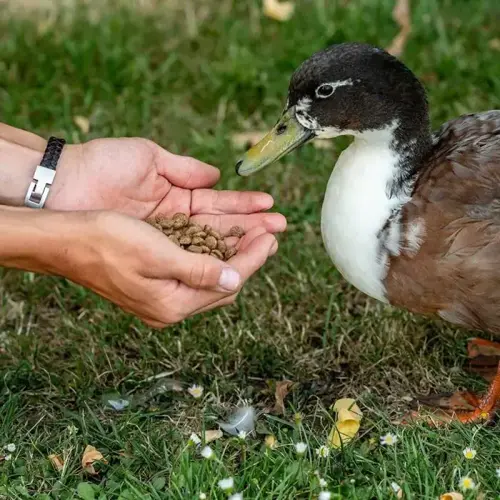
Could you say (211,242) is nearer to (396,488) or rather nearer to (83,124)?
(396,488)

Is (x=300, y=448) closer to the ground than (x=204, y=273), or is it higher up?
closer to the ground

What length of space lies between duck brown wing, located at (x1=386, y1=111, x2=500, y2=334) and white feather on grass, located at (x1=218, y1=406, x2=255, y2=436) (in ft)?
1.78

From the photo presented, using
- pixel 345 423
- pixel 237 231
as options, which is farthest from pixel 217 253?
pixel 345 423

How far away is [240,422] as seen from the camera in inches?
113

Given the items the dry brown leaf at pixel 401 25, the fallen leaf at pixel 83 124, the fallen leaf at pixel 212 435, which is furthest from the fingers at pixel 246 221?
the dry brown leaf at pixel 401 25

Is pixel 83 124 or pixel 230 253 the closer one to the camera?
pixel 230 253

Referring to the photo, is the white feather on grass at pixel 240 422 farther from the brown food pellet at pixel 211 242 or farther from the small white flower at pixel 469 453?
the small white flower at pixel 469 453

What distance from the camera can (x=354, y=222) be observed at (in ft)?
9.21

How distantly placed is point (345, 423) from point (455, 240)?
60cm

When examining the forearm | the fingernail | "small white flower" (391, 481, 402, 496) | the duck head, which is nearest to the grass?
"small white flower" (391, 481, 402, 496)

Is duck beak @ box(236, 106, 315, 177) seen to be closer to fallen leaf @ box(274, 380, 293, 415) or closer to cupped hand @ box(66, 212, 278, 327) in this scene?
cupped hand @ box(66, 212, 278, 327)

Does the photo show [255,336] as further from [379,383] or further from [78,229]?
[78,229]

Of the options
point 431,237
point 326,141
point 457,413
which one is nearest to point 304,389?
point 457,413

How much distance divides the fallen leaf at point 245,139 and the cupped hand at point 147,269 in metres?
1.58
